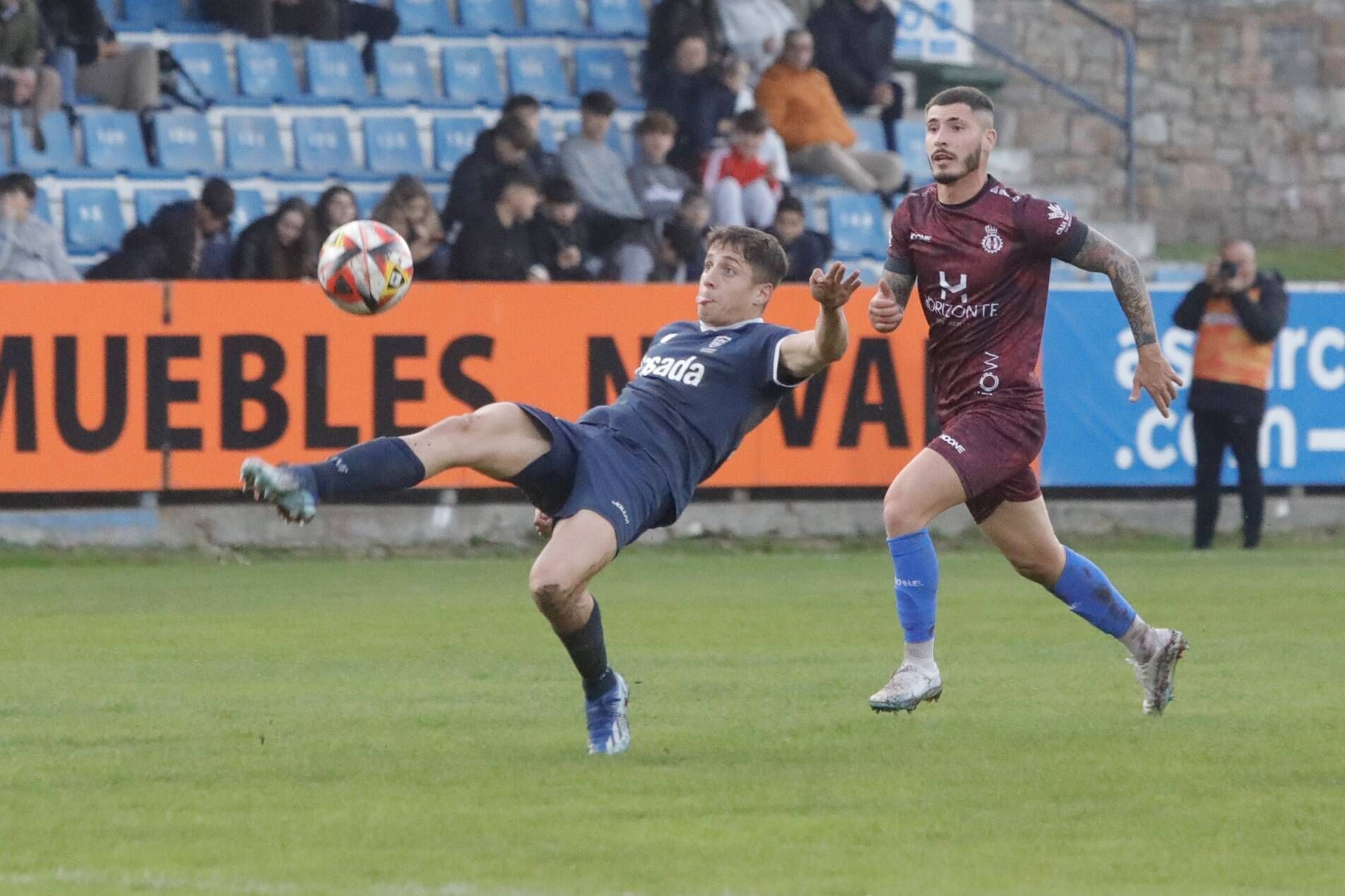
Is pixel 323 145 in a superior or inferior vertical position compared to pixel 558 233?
superior

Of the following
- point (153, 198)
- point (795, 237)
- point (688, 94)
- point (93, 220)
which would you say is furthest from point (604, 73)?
point (93, 220)

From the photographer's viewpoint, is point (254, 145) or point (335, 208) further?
point (254, 145)

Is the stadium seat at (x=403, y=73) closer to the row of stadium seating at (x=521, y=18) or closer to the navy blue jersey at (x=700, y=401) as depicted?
the row of stadium seating at (x=521, y=18)

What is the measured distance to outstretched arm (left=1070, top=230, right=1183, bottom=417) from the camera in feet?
26.4

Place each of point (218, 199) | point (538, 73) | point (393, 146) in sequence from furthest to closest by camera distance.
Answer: point (538, 73) < point (393, 146) < point (218, 199)

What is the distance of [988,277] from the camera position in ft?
27.3

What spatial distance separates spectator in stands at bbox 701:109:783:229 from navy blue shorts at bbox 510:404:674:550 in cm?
1128

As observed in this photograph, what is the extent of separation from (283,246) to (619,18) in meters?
6.60

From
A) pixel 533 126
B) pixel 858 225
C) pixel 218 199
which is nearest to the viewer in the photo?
pixel 218 199

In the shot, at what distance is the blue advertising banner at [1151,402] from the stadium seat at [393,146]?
19.0ft

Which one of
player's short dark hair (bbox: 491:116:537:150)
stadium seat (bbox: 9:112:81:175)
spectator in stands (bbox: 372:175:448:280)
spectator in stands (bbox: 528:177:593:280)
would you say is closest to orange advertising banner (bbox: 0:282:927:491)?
spectator in stands (bbox: 372:175:448:280)

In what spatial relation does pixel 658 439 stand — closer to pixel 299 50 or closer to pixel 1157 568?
pixel 1157 568

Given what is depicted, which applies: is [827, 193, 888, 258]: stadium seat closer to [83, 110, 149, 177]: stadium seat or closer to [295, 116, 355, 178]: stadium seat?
[295, 116, 355, 178]: stadium seat

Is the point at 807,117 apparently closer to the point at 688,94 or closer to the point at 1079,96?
the point at 688,94
